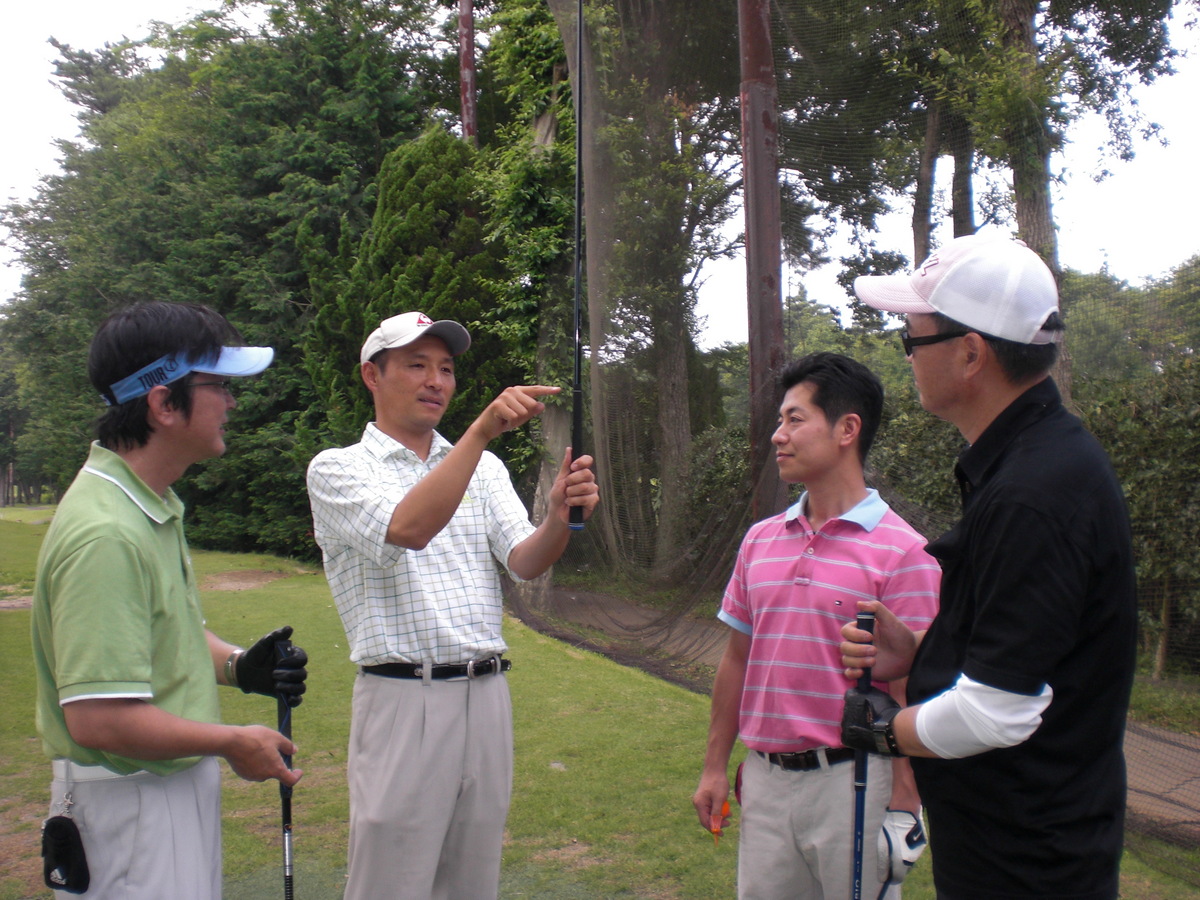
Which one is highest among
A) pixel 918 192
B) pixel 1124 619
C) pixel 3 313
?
pixel 3 313

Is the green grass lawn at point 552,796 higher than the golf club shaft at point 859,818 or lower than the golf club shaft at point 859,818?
lower

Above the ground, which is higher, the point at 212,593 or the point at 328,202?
the point at 328,202

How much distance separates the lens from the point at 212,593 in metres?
10.2

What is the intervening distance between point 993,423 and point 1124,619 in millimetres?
361

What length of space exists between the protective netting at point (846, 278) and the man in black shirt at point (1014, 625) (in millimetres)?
2485

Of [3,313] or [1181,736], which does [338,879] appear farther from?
[3,313]

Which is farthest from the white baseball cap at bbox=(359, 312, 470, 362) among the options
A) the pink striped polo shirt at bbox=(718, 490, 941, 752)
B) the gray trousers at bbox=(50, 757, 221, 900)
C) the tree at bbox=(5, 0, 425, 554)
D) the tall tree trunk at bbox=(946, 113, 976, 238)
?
the tree at bbox=(5, 0, 425, 554)

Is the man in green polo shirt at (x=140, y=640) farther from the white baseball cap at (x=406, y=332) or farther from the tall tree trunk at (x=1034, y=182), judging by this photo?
the tall tree trunk at (x=1034, y=182)

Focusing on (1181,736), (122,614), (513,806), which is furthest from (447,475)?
(1181,736)

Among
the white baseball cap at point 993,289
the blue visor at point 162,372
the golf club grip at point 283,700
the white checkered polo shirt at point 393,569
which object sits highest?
the white baseball cap at point 993,289

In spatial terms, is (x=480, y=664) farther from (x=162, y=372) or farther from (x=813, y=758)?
(x=162, y=372)

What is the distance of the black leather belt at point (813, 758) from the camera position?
2.03 meters

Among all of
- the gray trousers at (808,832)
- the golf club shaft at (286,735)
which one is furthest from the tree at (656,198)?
the golf club shaft at (286,735)

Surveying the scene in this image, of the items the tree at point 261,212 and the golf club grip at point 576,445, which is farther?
the tree at point 261,212
